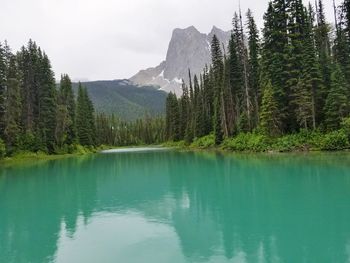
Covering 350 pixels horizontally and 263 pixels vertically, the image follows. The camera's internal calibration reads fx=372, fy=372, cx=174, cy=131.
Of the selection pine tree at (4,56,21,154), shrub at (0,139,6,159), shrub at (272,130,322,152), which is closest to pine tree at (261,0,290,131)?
shrub at (272,130,322,152)

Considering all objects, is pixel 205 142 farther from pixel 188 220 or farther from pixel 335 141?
pixel 188 220

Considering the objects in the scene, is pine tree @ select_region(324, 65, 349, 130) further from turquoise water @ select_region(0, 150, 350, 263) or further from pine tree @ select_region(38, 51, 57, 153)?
pine tree @ select_region(38, 51, 57, 153)

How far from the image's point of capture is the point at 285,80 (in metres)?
46.8

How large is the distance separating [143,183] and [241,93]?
39.4 metres

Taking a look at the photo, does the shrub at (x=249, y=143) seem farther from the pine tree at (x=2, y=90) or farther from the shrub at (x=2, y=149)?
the pine tree at (x=2, y=90)

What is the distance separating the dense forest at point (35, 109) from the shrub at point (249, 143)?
29993mm

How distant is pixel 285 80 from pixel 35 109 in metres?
45.8

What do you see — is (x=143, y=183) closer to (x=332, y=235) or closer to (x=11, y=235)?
(x=11, y=235)

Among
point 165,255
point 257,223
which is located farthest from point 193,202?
point 165,255

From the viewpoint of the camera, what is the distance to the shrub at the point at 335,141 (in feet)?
118

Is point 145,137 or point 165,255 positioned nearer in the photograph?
point 165,255

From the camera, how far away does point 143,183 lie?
1011 inches

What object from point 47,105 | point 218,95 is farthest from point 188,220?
point 47,105

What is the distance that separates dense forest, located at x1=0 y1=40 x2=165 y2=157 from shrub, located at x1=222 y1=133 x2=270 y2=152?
30.0 metres
